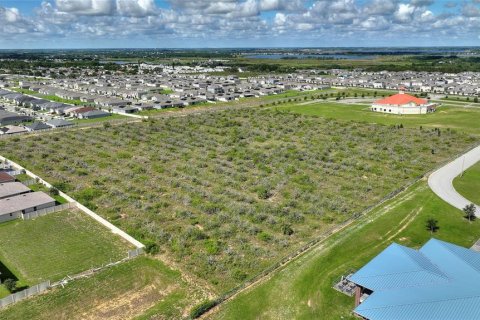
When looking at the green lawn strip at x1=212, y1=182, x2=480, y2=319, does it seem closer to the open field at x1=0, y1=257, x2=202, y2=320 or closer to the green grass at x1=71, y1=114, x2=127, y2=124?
the open field at x1=0, y1=257, x2=202, y2=320

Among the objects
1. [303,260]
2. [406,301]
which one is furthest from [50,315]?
[406,301]

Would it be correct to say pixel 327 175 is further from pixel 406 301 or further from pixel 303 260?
pixel 406 301

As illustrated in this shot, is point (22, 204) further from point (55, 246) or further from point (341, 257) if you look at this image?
point (341, 257)

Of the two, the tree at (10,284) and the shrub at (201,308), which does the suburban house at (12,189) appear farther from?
the shrub at (201,308)

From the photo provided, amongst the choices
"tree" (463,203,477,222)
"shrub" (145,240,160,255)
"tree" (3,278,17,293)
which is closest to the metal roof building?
"tree" (463,203,477,222)

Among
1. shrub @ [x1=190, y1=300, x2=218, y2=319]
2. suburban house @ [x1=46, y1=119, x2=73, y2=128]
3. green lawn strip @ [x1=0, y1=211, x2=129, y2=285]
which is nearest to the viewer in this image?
shrub @ [x1=190, y1=300, x2=218, y2=319]

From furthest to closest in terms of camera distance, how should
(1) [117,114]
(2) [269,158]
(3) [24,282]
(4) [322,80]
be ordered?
1. (4) [322,80]
2. (1) [117,114]
3. (2) [269,158]
4. (3) [24,282]

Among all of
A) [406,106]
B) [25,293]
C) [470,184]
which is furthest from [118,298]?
[406,106]
